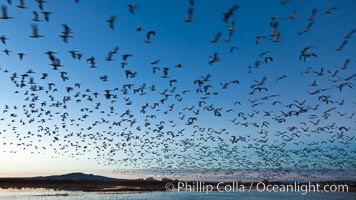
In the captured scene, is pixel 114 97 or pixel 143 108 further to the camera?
pixel 143 108

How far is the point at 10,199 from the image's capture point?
5656cm

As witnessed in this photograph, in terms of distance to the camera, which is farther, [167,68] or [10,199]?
[10,199]

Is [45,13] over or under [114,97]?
over

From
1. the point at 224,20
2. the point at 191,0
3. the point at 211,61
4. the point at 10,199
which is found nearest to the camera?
the point at 191,0

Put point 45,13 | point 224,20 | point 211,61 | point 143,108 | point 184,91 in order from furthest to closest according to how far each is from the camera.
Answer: point 143,108 → point 184,91 → point 211,61 → point 45,13 → point 224,20

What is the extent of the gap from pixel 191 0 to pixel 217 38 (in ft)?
12.0

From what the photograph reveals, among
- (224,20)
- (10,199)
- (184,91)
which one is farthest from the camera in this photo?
(10,199)

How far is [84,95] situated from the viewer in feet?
105

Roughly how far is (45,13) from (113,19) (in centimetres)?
313

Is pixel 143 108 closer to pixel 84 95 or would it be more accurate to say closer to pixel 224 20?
pixel 84 95

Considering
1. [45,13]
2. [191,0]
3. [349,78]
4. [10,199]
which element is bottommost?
[10,199]

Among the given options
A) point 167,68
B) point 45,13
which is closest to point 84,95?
point 167,68

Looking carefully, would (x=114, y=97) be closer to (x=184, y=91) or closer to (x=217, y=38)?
(x=184, y=91)

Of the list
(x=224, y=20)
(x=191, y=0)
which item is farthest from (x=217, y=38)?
(x=191, y=0)
